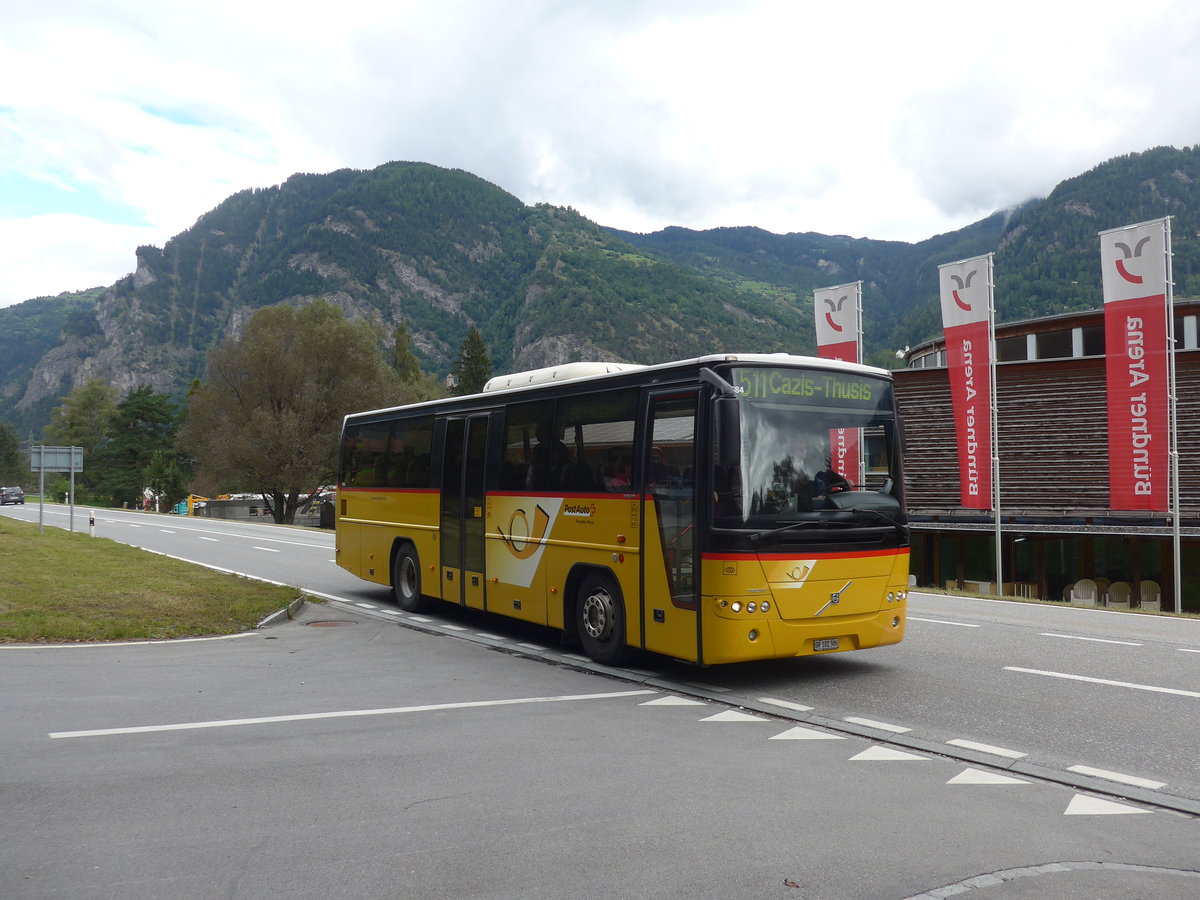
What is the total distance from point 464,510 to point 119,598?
5.71 metres

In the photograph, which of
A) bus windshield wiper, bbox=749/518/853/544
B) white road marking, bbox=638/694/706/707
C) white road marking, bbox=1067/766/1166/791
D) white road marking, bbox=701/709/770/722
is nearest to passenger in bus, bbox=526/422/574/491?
bus windshield wiper, bbox=749/518/853/544

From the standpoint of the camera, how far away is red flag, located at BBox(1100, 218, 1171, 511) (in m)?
19.9

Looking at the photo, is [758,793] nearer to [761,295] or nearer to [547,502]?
[547,502]

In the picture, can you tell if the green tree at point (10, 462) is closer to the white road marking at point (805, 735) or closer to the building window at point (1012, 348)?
the building window at point (1012, 348)

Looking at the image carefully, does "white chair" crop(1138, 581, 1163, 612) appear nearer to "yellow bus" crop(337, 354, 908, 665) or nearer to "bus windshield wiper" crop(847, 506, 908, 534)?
"yellow bus" crop(337, 354, 908, 665)

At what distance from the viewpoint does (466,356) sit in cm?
10019

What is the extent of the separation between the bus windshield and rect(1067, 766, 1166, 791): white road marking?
289cm

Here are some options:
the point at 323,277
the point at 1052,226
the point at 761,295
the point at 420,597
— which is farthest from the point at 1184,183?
the point at 420,597

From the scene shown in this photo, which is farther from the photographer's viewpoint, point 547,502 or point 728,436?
point 547,502

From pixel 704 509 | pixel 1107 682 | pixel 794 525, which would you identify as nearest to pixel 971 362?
pixel 1107 682

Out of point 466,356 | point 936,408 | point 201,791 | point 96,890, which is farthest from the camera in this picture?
point 466,356

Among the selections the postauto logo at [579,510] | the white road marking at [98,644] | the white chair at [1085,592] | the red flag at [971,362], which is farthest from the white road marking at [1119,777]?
the white chair at [1085,592]

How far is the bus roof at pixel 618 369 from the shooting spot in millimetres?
8383

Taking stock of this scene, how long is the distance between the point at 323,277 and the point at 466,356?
109 metres
